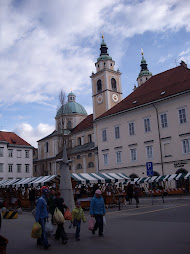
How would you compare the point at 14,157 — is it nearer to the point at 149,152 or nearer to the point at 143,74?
the point at 149,152

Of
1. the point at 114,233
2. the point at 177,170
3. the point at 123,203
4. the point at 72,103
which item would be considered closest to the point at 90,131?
the point at 72,103

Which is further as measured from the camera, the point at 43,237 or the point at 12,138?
the point at 12,138

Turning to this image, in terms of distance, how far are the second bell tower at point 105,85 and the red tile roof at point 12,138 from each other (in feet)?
62.9

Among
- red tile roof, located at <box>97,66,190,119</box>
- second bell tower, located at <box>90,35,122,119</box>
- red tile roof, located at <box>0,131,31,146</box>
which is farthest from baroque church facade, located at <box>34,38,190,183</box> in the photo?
red tile roof, located at <box>0,131,31,146</box>

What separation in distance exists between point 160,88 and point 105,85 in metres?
17.8

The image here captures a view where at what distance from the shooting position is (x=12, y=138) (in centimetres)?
6269

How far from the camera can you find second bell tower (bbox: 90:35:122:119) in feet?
179

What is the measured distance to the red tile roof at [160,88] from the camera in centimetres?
3578

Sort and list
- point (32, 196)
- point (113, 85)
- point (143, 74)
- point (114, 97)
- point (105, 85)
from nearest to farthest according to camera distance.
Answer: point (32, 196)
point (105, 85)
point (114, 97)
point (113, 85)
point (143, 74)

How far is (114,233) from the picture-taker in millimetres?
9562

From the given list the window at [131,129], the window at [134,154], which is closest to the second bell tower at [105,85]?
the window at [131,129]

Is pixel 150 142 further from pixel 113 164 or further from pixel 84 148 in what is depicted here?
pixel 84 148

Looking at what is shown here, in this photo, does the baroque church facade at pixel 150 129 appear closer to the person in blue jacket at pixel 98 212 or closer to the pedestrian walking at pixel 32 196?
the pedestrian walking at pixel 32 196

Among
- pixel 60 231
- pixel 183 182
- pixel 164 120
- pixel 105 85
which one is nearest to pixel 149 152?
pixel 164 120
